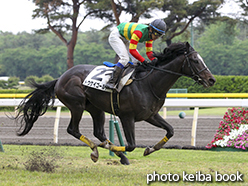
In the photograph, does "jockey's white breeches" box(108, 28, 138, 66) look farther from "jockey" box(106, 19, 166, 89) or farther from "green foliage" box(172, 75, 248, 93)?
"green foliage" box(172, 75, 248, 93)

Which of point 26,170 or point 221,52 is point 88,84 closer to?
point 26,170

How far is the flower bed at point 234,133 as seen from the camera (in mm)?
5824

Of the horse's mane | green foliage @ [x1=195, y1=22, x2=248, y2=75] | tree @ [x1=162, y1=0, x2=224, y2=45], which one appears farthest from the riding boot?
green foliage @ [x1=195, y1=22, x2=248, y2=75]

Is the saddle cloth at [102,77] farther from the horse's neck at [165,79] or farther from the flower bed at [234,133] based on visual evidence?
the flower bed at [234,133]

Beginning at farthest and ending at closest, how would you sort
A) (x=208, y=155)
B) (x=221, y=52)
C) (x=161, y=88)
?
(x=221, y=52) → (x=208, y=155) → (x=161, y=88)

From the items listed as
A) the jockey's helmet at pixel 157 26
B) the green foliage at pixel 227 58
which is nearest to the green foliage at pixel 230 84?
the jockey's helmet at pixel 157 26

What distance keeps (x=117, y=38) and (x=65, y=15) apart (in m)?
17.6

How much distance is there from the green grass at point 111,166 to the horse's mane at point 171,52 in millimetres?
1425

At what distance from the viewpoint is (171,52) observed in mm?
4383

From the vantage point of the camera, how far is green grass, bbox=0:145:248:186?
3.91m

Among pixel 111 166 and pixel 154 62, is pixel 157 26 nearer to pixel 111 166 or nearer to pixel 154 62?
pixel 154 62

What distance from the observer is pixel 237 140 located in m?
5.90

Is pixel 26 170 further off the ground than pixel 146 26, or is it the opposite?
pixel 146 26

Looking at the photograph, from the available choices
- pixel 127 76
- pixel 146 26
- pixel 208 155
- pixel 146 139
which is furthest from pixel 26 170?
pixel 146 139
